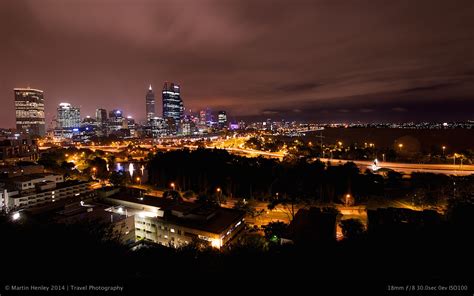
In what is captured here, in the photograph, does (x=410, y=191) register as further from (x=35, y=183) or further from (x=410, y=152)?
(x=35, y=183)

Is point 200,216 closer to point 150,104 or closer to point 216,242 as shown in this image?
point 216,242

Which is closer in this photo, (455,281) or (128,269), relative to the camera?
(455,281)

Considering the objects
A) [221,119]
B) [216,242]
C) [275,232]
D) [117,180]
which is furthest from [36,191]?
[221,119]

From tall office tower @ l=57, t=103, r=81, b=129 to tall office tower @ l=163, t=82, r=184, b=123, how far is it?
1183 inches

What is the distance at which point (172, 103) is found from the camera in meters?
91.0

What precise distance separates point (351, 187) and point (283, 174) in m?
4.00

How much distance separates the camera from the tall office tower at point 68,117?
84.4m

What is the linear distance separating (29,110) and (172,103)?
39957 mm

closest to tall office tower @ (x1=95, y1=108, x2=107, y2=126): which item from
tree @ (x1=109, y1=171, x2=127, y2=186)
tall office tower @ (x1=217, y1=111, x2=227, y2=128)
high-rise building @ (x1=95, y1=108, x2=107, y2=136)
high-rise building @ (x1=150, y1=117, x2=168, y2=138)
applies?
high-rise building @ (x1=95, y1=108, x2=107, y2=136)

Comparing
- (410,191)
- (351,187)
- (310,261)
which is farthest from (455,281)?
(410,191)

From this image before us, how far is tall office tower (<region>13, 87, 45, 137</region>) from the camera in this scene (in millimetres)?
64812

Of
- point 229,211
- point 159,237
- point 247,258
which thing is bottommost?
point 159,237

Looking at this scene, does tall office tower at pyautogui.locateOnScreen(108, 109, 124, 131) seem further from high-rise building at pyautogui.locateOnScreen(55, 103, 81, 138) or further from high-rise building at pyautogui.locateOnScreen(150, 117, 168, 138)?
high-rise building at pyautogui.locateOnScreen(150, 117, 168, 138)

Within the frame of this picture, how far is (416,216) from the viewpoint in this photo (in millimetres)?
9164
